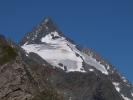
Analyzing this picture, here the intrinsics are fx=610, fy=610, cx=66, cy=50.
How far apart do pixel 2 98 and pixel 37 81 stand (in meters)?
4.87

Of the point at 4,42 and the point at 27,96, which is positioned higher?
the point at 4,42

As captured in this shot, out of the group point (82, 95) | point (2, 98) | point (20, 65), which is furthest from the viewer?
point (82, 95)

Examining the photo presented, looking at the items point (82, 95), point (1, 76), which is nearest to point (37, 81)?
point (1, 76)

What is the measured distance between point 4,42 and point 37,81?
14.1ft

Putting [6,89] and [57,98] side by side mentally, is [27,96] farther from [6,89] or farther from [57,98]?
[57,98]

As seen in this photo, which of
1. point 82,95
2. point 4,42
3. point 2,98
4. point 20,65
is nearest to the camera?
point 2,98

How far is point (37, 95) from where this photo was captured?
137 feet

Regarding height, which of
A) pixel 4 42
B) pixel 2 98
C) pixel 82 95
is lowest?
pixel 2 98

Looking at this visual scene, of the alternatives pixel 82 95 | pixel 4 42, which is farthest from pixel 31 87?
pixel 82 95

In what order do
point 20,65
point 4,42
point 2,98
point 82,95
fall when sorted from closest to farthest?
point 2,98, point 20,65, point 4,42, point 82,95

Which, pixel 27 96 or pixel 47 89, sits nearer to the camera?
pixel 27 96

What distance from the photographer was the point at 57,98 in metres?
44.6

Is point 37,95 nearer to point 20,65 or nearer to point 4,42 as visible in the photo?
point 20,65

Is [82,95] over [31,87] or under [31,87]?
over
